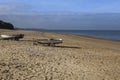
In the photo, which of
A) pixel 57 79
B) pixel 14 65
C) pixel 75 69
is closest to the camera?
pixel 57 79

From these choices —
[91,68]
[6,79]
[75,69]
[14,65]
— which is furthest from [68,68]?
[6,79]

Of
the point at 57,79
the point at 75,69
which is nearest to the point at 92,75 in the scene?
the point at 75,69

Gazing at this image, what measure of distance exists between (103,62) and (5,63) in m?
6.27

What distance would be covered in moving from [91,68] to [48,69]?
255 cm

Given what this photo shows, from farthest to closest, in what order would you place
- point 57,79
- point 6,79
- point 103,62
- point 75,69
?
point 103,62 < point 75,69 < point 57,79 < point 6,79

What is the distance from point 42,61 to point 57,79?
3.13 meters

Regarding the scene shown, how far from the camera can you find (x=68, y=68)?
52.0 feet

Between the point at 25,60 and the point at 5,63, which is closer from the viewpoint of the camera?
the point at 5,63

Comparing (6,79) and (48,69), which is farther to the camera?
(48,69)

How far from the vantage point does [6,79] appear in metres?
12.5

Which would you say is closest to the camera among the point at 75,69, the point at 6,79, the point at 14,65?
the point at 6,79

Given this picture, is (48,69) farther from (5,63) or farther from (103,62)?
(103,62)

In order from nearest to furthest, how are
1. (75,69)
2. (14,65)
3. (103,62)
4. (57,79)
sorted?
(57,79) → (14,65) → (75,69) → (103,62)

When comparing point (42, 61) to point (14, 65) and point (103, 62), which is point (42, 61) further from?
point (103, 62)
